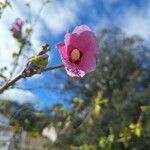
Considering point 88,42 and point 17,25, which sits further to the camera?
point 17,25

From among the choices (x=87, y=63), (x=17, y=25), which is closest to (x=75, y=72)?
(x=87, y=63)

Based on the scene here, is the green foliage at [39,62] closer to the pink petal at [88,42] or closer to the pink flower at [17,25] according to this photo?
the pink petal at [88,42]

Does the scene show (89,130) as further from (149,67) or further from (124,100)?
(149,67)

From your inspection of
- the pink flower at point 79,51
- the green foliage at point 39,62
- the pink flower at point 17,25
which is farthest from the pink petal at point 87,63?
the pink flower at point 17,25

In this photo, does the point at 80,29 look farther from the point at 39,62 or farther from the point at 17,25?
the point at 17,25

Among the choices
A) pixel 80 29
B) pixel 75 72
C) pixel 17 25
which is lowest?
pixel 75 72

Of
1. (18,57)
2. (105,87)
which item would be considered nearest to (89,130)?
(105,87)
